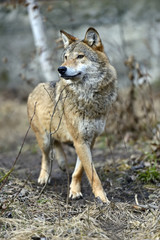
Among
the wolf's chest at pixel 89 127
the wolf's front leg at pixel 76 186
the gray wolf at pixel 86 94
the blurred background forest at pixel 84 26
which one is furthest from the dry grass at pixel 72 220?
the blurred background forest at pixel 84 26

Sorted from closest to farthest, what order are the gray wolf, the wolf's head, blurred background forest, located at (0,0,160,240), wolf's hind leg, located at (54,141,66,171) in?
blurred background forest, located at (0,0,160,240), the wolf's head, the gray wolf, wolf's hind leg, located at (54,141,66,171)

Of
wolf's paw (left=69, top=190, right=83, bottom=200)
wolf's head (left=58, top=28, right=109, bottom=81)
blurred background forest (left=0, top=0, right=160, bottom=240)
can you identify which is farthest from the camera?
wolf's paw (left=69, top=190, right=83, bottom=200)

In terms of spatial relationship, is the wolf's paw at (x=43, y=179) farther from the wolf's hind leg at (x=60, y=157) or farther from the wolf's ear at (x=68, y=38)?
the wolf's ear at (x=68, y=38)

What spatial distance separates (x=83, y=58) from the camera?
15.7ft

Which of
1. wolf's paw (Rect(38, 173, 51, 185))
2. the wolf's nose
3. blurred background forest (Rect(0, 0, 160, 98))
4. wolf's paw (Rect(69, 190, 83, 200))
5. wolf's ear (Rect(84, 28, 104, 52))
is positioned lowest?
wolf's paw (Rect(69, 190, 83, 200))

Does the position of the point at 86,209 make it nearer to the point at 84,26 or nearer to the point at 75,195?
the point at 75,195

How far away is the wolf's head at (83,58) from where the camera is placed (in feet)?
15.0

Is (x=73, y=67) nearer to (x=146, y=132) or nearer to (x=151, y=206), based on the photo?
(x=151, y=206)

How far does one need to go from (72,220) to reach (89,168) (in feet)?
3.61

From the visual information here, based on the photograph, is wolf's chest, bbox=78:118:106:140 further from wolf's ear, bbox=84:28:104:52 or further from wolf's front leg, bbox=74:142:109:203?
wolf's ear, bbox=84:28:104:52

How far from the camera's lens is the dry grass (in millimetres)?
3414

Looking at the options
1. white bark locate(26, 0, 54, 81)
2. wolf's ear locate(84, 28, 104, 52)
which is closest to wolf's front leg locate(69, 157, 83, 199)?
wolf's ear locate(84, 28, 104, 52)

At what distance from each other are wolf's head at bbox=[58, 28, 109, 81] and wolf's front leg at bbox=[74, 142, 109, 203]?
3.39ft

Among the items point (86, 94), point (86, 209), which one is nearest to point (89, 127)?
point (86, 94)
